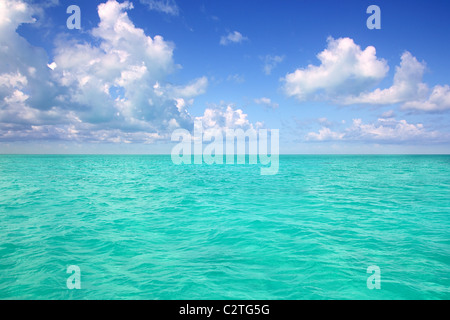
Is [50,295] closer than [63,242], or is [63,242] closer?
[50,295]

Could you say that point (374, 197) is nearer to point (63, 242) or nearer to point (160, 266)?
point (160, 266)

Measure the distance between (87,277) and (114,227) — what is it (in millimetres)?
6334

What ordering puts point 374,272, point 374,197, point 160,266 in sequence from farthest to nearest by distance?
point 374,197, point 160,266, point 374,272

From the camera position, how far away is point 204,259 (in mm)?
9820

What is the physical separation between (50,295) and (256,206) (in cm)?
1516

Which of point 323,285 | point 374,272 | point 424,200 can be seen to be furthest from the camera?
point 424,200

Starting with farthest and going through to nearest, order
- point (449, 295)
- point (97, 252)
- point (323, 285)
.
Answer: point (97, 252) → point (323, 285) → point (449, 295)

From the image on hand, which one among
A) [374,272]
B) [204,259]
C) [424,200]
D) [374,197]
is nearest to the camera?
[374,272]

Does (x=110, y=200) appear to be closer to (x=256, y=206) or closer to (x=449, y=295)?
(x=256, y=206)

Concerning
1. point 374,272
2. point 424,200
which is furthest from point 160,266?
point 424,200

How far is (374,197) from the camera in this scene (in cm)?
2383

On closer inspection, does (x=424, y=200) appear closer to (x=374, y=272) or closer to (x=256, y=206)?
(x=256, y=206)

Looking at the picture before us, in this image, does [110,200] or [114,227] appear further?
[110,200]

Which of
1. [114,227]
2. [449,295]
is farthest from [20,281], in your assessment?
[449,295]
